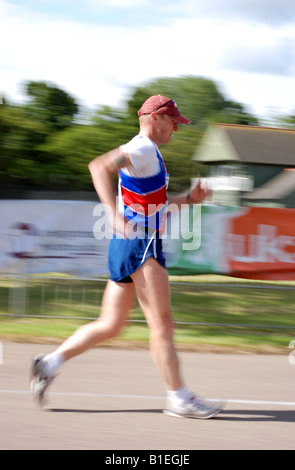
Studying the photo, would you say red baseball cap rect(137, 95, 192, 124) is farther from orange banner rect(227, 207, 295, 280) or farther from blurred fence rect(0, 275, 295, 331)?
Result: orange banner rect(227, 207, 295, 280)

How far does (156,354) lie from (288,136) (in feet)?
113

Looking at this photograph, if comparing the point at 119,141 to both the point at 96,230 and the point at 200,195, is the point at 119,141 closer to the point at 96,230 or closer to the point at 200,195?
the point at 96,230

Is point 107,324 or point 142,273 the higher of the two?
point 142,273

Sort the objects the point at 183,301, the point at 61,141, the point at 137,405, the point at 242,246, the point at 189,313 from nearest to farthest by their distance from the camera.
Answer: the point at 137,405 < the point at 242,246 < the point at 189,313 < the point at 183,301 < the point at 61,141

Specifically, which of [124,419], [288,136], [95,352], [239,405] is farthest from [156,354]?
[288,136]

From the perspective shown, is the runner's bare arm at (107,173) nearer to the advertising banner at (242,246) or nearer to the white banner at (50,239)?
the white banner at (50,239)

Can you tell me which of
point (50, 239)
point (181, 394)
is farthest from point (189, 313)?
point (181, 394)

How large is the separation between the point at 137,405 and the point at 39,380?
731 millimetres

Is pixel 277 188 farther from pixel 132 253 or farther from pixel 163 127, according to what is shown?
Answer: pixel 132 253

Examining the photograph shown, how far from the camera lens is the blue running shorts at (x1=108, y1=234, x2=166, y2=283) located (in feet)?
16.5

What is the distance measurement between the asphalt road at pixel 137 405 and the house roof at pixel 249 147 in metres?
28.8

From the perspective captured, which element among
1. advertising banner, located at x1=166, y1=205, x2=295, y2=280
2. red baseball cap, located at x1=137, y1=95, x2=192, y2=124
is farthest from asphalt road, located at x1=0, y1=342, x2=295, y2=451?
advertising banner, located at x1=166, y1=205, x2=295, y2=280

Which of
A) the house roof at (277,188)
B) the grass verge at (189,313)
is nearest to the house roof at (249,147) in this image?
the house roof at (277,188)

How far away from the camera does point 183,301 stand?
41.5ft
